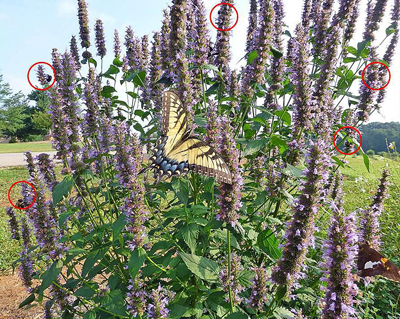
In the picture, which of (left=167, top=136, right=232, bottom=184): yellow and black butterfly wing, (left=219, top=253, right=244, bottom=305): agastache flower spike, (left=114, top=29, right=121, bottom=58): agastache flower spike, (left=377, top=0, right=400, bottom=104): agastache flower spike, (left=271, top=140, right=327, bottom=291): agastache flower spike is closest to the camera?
(left=271, top=140, right=327, bottom=291): agastache flower spike

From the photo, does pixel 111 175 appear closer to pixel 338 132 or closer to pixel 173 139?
pixel 173 139

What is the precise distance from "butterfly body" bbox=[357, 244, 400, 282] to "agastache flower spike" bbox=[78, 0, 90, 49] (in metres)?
5.16

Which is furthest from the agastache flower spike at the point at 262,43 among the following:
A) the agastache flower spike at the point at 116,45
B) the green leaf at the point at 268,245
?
the agastache flower spike at the point at 116,45

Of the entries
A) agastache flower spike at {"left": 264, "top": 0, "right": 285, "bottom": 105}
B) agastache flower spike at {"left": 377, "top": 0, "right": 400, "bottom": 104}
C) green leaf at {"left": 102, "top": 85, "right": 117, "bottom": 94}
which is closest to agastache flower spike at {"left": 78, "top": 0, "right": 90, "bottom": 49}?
green leaf at {"left": 102, "top": 85, "right": 117, "bottom": 94}

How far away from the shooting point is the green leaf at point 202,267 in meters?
2.15

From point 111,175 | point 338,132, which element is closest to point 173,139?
point 111,175

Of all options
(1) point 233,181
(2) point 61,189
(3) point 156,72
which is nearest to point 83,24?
(3) point 156,72

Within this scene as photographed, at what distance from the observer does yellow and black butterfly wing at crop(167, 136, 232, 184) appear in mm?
2045

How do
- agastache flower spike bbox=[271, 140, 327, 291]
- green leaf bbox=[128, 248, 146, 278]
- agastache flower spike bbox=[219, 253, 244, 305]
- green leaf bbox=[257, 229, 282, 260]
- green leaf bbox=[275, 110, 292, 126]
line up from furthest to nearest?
green leaf bbox=[275, 110, 292, 126]
green leaf bbox=[257, 229, 282, 260]
agastache flower spike bbox=[219, 253, 244, 305]
green leaf bbox=[128, 248, 146, 278]
agastache flower spike bbox=[271, 140, 327, 291]

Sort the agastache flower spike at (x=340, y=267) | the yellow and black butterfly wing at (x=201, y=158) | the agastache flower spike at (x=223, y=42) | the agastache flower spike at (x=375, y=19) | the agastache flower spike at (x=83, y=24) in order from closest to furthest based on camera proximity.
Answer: the agastache flower spike at (x=340, y=267) → the yellow and black butterfly wing at (x=201, y=158) → the agastache flower spike at (x=223, y=42) → the agastache flower spike at (x=375, y=19) → the agastache flower spike at (x=83, y=24)

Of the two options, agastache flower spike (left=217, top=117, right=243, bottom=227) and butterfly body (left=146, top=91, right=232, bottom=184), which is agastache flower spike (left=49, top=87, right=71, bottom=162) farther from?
agastache flower spike (left=217, top=117, right=243, bottom=227)

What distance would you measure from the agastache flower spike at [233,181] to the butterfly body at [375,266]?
1318 millimetres

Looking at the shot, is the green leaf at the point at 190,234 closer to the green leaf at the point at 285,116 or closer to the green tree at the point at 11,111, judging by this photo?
the green leaf at the point at 285,116

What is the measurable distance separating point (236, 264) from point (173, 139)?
129 centimetres
